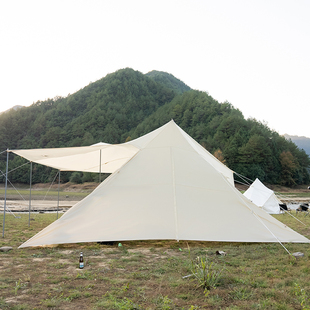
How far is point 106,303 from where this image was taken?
3139 mm

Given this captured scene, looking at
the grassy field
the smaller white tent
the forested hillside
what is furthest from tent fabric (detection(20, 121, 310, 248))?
the forested hillside

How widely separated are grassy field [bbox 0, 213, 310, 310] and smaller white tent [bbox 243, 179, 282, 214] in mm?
9893

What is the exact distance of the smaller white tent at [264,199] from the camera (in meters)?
15.6

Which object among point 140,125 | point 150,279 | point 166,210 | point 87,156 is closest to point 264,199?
point 87,156

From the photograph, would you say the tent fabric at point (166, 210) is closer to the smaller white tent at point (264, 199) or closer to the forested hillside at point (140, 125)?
the smaller white tent at point (264, 199)

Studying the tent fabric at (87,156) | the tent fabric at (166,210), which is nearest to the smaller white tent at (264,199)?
the tent fabric at (87,156)

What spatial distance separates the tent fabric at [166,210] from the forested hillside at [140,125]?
46527 millimetres

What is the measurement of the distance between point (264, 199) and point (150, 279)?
43.2 feet

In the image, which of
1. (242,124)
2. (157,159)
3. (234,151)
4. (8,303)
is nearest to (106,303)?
(8,303)

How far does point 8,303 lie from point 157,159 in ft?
14.6

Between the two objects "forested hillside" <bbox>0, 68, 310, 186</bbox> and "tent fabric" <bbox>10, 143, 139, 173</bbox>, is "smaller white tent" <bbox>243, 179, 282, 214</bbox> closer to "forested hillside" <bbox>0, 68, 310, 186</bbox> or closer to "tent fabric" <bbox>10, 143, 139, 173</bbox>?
"tent fabric" <bbox>10, 143, 139, 173</bbox>

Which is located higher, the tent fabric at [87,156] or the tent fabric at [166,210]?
the tent fabric at [87,156]

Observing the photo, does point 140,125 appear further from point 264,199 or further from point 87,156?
point 87,156

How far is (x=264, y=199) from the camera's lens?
15734 millimetres
